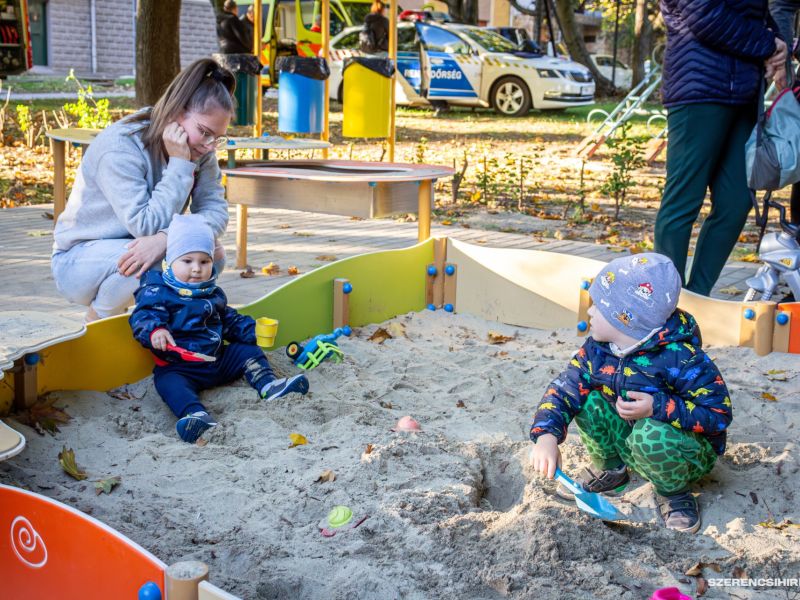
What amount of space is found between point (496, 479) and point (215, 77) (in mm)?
1841

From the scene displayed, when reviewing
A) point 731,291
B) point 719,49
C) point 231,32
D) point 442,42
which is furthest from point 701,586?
point 442,42

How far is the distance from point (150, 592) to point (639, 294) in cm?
145

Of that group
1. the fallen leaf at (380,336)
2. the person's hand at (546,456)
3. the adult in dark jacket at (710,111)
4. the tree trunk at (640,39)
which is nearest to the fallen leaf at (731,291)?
the adult in dark jacket at (710,111)

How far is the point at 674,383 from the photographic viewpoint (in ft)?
8.57

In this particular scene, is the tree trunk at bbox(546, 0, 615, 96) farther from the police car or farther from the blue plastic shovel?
the blue plastic shovel

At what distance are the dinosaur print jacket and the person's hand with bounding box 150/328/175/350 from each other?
4.21ft

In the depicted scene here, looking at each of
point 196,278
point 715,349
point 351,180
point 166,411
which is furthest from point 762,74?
point 166,411

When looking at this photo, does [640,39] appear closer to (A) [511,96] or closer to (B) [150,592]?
(A) [511,96]

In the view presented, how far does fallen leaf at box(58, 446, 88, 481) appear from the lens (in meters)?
2.64

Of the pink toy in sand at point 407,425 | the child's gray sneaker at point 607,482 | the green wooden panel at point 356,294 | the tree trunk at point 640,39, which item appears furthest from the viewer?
the tree trunk at point 640,39

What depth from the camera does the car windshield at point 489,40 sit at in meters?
17.7

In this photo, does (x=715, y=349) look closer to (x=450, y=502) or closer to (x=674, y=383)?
(x=674, y=383)

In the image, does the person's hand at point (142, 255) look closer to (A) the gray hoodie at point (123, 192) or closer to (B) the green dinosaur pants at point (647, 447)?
(A) the gray hoodie at point (123, 192)

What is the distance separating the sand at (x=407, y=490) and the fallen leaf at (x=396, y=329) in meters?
0.45
